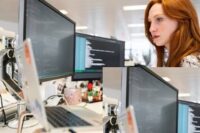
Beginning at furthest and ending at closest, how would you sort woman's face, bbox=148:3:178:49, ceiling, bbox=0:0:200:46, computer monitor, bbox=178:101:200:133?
ceiling, bbox=0:0:200:46, woman's face, bbox=148:3:178:49, computer monitor, bbox=178:101:200:133

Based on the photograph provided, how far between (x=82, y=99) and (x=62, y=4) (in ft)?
14.9

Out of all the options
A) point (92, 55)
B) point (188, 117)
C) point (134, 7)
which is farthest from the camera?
point (134, 7)

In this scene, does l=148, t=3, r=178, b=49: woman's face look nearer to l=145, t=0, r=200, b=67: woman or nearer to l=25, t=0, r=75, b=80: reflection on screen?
l=145, t=0, r=200, b=67: woman

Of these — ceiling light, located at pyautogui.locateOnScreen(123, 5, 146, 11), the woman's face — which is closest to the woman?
the woman's face

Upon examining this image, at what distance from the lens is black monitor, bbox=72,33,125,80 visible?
168 centimetres

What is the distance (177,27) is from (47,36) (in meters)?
0.75

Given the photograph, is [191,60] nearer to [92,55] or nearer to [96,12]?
[92,55]

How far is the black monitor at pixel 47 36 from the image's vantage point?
866mm

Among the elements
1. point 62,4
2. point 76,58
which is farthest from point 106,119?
point 62,4

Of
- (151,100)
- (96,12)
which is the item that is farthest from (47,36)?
(96,12)

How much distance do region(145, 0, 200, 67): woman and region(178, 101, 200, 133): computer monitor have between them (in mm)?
507

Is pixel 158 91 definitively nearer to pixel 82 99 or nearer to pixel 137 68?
pixel 137 68

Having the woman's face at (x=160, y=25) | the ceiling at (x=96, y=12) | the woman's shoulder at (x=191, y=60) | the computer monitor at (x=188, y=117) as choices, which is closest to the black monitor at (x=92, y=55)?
the woman's face at (x=160, y=25)

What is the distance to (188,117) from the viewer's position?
2.83 feet
